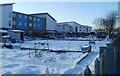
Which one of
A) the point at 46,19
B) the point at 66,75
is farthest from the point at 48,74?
the point at 46,19

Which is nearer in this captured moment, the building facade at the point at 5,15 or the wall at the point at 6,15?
the building facade at the point at 5,15

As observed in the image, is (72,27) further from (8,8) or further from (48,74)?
(48,74)

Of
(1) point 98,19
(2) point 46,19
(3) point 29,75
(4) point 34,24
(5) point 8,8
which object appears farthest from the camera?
(2) point 46,19

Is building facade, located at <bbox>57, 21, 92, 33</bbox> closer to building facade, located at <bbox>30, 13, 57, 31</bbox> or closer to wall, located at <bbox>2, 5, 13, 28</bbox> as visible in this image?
building facade, located at <bbox>30, 13, 57, 31</bbox>

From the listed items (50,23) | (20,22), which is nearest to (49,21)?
(50,23)

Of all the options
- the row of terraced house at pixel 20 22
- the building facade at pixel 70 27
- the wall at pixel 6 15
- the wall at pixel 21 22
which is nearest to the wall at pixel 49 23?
the row of terraced house at pixel 20 22

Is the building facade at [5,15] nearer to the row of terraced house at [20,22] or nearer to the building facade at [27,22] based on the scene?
the row of terraced house at [20,22]

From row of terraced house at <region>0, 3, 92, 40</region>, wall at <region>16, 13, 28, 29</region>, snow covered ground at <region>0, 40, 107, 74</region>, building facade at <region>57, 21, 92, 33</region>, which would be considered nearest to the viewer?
snow covered ground at <region>0, 40, 107, 74</region>

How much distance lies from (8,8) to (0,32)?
12.3 metres

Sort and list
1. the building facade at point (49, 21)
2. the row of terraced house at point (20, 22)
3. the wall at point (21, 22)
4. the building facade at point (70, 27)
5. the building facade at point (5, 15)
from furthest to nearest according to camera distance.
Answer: the building facade at point (70, 27)
the building facade at point (49, 21)
the wall at point (21, 22)
the building facade at point (5, 15)
the row of terraced house at point (20, 22)

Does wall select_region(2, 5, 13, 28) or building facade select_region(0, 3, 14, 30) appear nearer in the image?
building facade select_region(0, 3, 14, 30)

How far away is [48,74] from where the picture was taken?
5.11 m

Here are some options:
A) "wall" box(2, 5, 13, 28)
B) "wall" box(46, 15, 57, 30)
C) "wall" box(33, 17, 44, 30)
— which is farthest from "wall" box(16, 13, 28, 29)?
"wall" box(46, 15, 57, 30)

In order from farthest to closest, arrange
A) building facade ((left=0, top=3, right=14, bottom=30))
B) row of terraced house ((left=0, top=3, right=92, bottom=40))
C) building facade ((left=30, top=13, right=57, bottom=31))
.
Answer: building facade ((left=30, top=13, right=57, bottom=31)) < building facade ((left=0, top=3, right=14, bottom=30)) < row of terraced house ((left=0, top=3, right=92, bottom=40))
